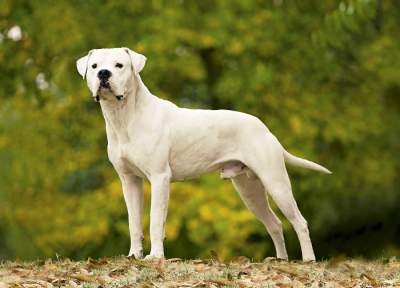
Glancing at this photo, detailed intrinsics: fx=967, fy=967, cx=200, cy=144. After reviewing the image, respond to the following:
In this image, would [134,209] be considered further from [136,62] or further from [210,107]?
[210,107]

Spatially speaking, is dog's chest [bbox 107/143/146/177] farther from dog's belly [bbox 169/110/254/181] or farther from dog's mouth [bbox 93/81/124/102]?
dog's mouth [bbox 93/81/124/102]

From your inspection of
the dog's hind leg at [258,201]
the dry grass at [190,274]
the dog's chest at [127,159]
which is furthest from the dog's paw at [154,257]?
the dog's hind leg at [258,201]

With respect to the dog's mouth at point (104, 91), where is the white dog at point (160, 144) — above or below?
below

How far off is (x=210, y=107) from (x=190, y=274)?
33.2 ft

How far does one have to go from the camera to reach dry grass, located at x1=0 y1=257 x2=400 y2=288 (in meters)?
7.10

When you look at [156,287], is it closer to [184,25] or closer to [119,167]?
[119,167]

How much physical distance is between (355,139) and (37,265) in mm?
9781

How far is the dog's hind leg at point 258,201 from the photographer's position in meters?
9.42

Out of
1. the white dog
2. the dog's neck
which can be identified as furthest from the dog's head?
the dog's neck

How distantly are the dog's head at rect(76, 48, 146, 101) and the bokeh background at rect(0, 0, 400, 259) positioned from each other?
7312 millimetres

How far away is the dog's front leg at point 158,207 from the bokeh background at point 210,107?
291 inches

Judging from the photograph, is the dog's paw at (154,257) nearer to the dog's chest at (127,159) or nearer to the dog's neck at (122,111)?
the dog's chest at (127,159)

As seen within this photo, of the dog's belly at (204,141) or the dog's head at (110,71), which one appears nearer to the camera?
the dog's head at (110,71)

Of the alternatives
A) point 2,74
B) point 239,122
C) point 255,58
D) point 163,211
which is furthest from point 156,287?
point 255,58
